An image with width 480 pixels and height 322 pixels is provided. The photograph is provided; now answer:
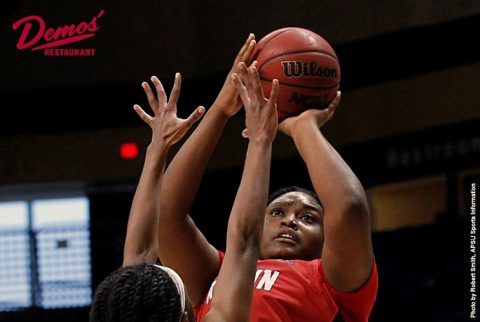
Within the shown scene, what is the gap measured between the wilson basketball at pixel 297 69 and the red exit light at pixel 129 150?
3913mm

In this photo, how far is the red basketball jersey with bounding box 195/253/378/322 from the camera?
276cm

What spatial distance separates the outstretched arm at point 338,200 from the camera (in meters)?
2.55

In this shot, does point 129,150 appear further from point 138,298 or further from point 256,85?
point 138,298

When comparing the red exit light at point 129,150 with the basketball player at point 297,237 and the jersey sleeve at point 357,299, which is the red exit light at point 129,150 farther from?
the jersey sleeve at point 357,299

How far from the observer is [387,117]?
652cm

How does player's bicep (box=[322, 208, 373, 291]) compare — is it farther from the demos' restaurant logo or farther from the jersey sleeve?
the demos' restaurant logo

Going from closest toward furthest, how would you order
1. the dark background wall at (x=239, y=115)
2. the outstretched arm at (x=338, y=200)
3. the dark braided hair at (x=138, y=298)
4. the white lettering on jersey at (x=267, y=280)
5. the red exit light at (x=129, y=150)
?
the dark braided hair at (x=138, y=298), the outstretched arm at (x=338, y=200), the white lettering on jersey at (x=267, y=280), the dark background wall at (x=239, y=115), the red exit light at (x=129, y=150)

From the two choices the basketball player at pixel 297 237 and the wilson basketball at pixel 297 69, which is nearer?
the basketball player at pixel 297 237

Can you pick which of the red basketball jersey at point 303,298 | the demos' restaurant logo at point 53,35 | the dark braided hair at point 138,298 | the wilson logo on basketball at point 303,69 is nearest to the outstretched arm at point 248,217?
the dark braided hair at point 138,298

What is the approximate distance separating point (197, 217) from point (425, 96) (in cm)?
168

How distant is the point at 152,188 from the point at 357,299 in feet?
2.24

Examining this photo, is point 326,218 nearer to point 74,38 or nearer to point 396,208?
point 74,38

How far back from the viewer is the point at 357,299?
9.03 feet

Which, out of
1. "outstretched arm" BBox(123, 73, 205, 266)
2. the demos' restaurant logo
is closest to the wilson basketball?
"outstretched arm" BBox(123, 73, 205, 266)
